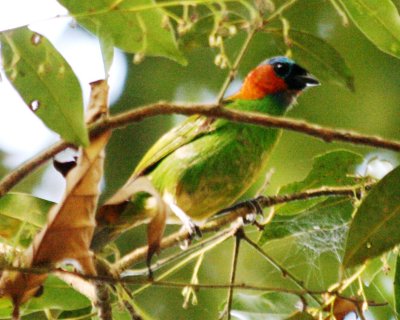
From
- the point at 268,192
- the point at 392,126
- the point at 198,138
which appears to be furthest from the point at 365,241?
the point at 392,126

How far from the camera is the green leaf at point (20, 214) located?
5.99ft

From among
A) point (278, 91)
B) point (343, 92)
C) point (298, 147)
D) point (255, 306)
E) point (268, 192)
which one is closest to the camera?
point (255, 306)

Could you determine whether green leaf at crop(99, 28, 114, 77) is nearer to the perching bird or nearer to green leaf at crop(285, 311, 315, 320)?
green leaf at crop(285, 311, 315, 320)

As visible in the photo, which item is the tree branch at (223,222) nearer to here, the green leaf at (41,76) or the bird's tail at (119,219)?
the bird's tail at (119,219)

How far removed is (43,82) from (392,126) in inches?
129

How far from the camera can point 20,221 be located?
1822 millimetres

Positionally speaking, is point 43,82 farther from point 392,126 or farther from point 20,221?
point 392,126

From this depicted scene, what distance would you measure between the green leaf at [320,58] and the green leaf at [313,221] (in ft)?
0.99

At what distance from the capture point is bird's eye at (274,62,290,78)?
139 inches

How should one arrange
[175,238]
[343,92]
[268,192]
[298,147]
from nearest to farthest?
1. [175,238]
2. [268,192]
3. [298,147]
4. [343,92]

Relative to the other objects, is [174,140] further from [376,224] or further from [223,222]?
[376,224]

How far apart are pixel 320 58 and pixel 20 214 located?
0.78m

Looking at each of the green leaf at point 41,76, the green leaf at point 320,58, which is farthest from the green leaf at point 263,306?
the green leaf at point 41,76

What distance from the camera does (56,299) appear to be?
1.93 m
